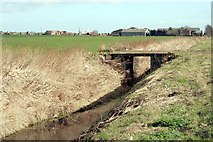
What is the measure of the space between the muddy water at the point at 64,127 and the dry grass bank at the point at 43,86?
0.34 meters

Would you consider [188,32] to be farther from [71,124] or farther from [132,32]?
[71,124]

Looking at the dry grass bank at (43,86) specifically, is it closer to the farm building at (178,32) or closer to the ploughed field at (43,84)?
the ploughed field at (43,84)

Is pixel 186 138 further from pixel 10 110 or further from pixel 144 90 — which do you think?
pixel 10 110

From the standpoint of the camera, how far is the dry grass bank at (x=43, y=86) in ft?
61.8

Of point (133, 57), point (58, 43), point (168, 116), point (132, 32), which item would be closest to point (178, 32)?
point (132, 32)

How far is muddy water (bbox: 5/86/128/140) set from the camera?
1911cm

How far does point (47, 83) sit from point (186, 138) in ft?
41.0

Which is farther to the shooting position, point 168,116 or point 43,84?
point 43,84

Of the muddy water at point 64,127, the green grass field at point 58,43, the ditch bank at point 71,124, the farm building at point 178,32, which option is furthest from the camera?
the farm building at point 178,32

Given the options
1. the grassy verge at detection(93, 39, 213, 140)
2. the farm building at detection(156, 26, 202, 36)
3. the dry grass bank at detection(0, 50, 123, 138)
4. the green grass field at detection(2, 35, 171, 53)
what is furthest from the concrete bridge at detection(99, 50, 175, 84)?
the farm building at detection(156, 26, 202, 36)

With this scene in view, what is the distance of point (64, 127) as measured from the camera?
2112 centimetres

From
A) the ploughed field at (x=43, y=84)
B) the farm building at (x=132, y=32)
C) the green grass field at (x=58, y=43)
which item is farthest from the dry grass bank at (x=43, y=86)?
the farm building at (x=132, y=32)

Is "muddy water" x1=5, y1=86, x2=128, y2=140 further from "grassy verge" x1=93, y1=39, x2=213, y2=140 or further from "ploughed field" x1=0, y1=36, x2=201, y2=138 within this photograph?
"grassy verge" x1=93, y1=39, x2=213, y2=140

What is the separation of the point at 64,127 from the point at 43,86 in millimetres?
2231
